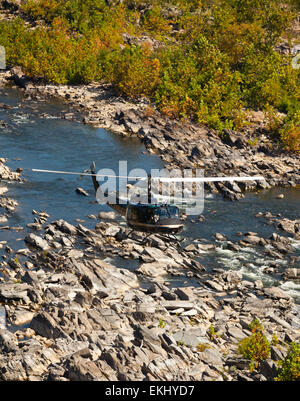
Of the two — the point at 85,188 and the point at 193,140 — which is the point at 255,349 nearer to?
the point at 85,188

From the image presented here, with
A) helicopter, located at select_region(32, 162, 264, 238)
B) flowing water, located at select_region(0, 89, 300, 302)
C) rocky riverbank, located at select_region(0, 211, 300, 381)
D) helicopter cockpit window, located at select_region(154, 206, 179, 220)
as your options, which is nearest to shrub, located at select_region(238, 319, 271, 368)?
rocky riverbank, located at select_region(0, 211, 300, 381)

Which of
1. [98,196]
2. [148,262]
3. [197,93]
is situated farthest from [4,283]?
[197,93]

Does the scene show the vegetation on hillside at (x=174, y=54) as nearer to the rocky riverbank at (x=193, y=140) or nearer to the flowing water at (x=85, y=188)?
the rocky riverbank at (x=193, y=140)

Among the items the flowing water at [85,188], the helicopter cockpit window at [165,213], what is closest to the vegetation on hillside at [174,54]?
the flowing water at [85,188]

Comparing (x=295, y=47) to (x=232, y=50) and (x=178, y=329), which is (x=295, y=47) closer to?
(x=232, y=50)

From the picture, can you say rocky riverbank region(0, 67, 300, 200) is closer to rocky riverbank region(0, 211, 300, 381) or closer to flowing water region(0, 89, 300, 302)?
flowing water region(0, 89, 300, 302)

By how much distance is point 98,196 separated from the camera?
42781 millimetres

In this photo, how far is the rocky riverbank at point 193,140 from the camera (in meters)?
53.7

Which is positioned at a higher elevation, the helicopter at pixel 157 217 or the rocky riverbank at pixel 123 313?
the helicopter at pixel 157 217

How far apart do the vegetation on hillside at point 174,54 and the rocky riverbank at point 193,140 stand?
1764 millimetres

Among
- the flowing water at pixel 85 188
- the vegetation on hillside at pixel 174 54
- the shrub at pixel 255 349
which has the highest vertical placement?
the vegetation on hillside at pixel 174 54

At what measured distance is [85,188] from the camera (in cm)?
4556

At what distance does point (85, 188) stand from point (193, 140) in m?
18.1

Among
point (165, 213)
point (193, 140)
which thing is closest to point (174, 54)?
point (193, 140)
